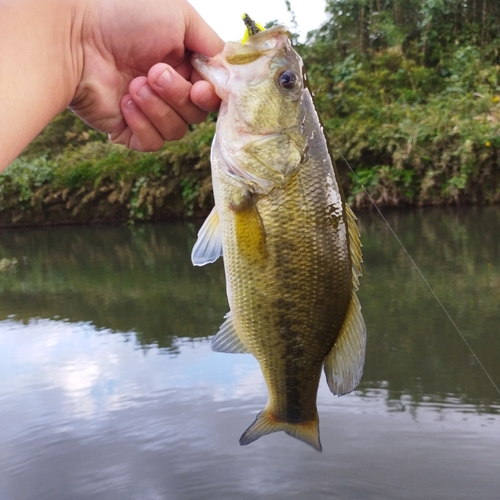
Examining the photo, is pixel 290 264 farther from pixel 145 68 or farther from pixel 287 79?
pixel 145 68

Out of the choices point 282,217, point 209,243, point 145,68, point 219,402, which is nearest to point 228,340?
point 209,243

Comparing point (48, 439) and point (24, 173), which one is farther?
point (24, 173)

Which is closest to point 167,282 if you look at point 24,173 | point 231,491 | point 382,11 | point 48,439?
point 48,439

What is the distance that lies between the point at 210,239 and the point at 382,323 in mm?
Answer: 4208

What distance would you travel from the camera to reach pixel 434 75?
1644 centimetres

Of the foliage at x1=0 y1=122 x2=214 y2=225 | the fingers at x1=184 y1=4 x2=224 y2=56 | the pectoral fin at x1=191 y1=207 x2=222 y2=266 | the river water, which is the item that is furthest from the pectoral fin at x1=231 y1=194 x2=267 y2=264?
the foliage at x1=0 y1=122 x2=214 y2=225

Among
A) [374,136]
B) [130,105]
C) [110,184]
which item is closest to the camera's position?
[130,105]

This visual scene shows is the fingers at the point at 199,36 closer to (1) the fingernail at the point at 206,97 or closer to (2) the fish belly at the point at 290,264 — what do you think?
(1) the fingernail at the point at 206,97

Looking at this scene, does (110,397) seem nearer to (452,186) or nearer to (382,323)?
(382,323)

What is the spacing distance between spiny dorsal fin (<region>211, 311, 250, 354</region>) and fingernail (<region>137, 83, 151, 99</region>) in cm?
73

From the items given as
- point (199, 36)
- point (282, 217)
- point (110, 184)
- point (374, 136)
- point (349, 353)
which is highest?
point (374, 136)

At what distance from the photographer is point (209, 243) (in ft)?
5.65

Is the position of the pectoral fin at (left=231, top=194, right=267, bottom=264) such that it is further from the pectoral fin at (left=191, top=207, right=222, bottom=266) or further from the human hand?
the human hand

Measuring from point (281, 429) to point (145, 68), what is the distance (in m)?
1.24
